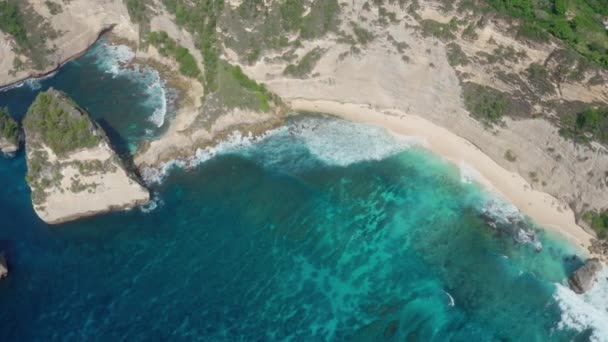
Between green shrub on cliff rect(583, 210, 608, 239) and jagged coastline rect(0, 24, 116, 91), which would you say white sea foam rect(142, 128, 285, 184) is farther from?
green shrub on cliff rect(583, 210, 608, 239)

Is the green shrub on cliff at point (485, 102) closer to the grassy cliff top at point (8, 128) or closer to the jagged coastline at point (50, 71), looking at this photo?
the grassy cliff top at point (8, 128)

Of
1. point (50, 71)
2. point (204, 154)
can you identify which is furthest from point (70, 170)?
point (50, 71)

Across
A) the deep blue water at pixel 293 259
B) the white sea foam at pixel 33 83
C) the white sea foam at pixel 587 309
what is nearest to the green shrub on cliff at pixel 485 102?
the deep blue water at pixel 293 259

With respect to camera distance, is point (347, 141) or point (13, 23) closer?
point (347, 141)

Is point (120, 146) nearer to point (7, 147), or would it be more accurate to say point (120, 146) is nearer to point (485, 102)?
point (7, 147)

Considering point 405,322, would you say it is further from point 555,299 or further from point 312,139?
point 312,139

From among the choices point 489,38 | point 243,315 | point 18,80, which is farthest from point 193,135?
point 489,38
